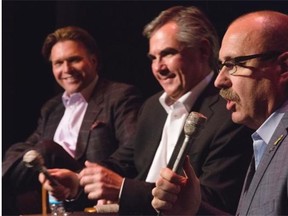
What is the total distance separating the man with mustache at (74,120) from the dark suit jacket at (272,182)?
148 cm

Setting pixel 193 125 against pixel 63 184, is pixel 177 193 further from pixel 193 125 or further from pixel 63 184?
pixel 63 184

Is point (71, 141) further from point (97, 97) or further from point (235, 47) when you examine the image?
point (235, 47)

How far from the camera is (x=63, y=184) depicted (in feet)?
8.69

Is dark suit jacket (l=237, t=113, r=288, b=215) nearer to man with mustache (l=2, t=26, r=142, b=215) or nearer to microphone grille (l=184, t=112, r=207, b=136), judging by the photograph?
microphone grille (l=184, t=112, r=207, b=136)

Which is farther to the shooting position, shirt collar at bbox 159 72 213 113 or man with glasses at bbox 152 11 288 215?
shirt collar at bbox 159 72 213 113

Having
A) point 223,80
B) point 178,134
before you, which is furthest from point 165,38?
point 223,80

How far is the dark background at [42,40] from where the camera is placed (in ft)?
12.1

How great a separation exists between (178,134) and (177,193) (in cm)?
88

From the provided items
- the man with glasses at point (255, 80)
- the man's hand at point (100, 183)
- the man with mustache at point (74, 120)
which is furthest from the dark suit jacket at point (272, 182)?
the man with mustache at point (74, 120)

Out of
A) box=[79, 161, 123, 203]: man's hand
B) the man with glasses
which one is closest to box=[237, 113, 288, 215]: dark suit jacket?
the man with glasses

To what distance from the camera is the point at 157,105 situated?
9.74 ft

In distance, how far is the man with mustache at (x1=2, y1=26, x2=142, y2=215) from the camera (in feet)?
10.5

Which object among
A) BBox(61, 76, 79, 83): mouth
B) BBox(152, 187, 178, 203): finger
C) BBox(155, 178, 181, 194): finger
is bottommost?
BBox(61, 76, 79, 83): mouth

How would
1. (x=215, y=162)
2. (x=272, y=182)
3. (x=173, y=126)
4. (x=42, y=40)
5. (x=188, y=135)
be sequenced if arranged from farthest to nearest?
(x=42, y=40)
(x=173, y=126)
(x=215, y=162)
(x=188, y=135)
(x=272, y=182)
